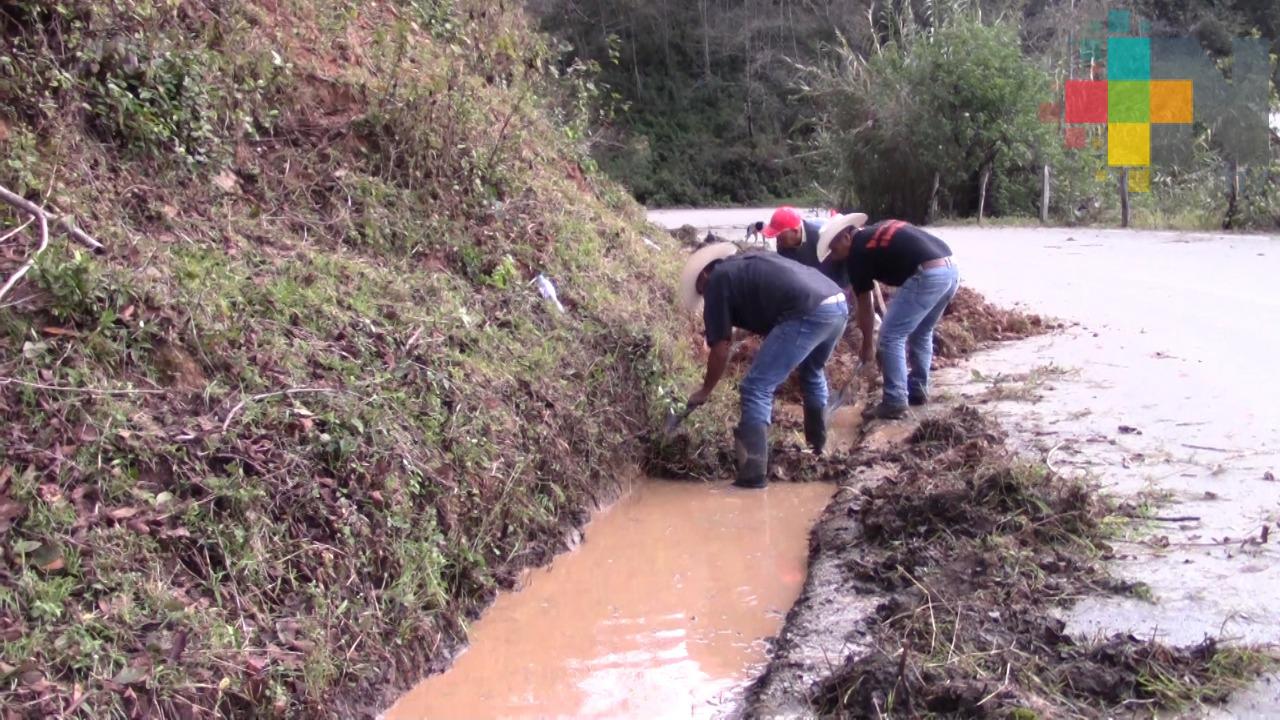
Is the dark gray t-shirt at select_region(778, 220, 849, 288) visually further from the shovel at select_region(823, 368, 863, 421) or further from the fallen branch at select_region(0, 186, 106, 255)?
the fallen branch at select_region(0, 186, 106, 255)

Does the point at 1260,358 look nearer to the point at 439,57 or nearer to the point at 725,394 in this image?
the point at 725,394

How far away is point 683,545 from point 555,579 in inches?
34.5

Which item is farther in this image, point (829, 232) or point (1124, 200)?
point (1124, 200)

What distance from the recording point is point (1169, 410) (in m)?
7.19

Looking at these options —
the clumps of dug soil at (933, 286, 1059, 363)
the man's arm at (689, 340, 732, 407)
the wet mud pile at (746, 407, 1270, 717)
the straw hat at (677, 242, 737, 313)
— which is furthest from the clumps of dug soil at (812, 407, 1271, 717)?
the clumps of dug soil at (933, 286, 1059, 363)

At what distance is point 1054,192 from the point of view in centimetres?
2483

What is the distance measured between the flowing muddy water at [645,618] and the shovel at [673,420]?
50 centimetres

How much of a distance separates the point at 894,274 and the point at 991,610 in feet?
13.1

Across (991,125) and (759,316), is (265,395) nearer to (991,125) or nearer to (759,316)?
(759,316)

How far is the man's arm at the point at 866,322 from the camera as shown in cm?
809

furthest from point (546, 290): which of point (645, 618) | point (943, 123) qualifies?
point (943, 123)

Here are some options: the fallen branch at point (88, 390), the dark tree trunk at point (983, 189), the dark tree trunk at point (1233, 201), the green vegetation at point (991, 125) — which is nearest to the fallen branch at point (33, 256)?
the fallen branch at point (88, 390)

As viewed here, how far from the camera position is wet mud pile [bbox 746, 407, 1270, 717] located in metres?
3.81

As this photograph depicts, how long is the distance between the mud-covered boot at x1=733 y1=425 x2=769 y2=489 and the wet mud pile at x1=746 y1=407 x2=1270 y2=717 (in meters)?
0.78
